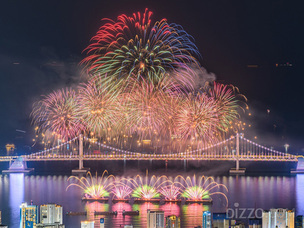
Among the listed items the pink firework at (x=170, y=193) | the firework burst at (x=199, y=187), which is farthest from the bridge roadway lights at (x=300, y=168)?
the pink firework at (x=170, y=193)

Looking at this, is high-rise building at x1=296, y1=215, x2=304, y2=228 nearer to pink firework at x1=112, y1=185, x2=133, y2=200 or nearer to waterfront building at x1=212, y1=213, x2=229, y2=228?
waterfront building at x1=212, y1=213, x2=229, y2=228

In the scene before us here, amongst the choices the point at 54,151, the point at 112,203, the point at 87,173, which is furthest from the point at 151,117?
the point at 54,151

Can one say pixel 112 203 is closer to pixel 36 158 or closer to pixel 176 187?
pixel 176 187

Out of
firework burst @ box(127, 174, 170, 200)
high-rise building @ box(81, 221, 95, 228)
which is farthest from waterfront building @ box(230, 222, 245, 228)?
firework burst @ box(127, 174, 170, 200)

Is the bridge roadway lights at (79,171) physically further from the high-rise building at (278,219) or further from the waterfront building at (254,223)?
the waterfront building at (254,223)

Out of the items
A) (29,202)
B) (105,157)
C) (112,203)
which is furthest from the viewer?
(105,157)
